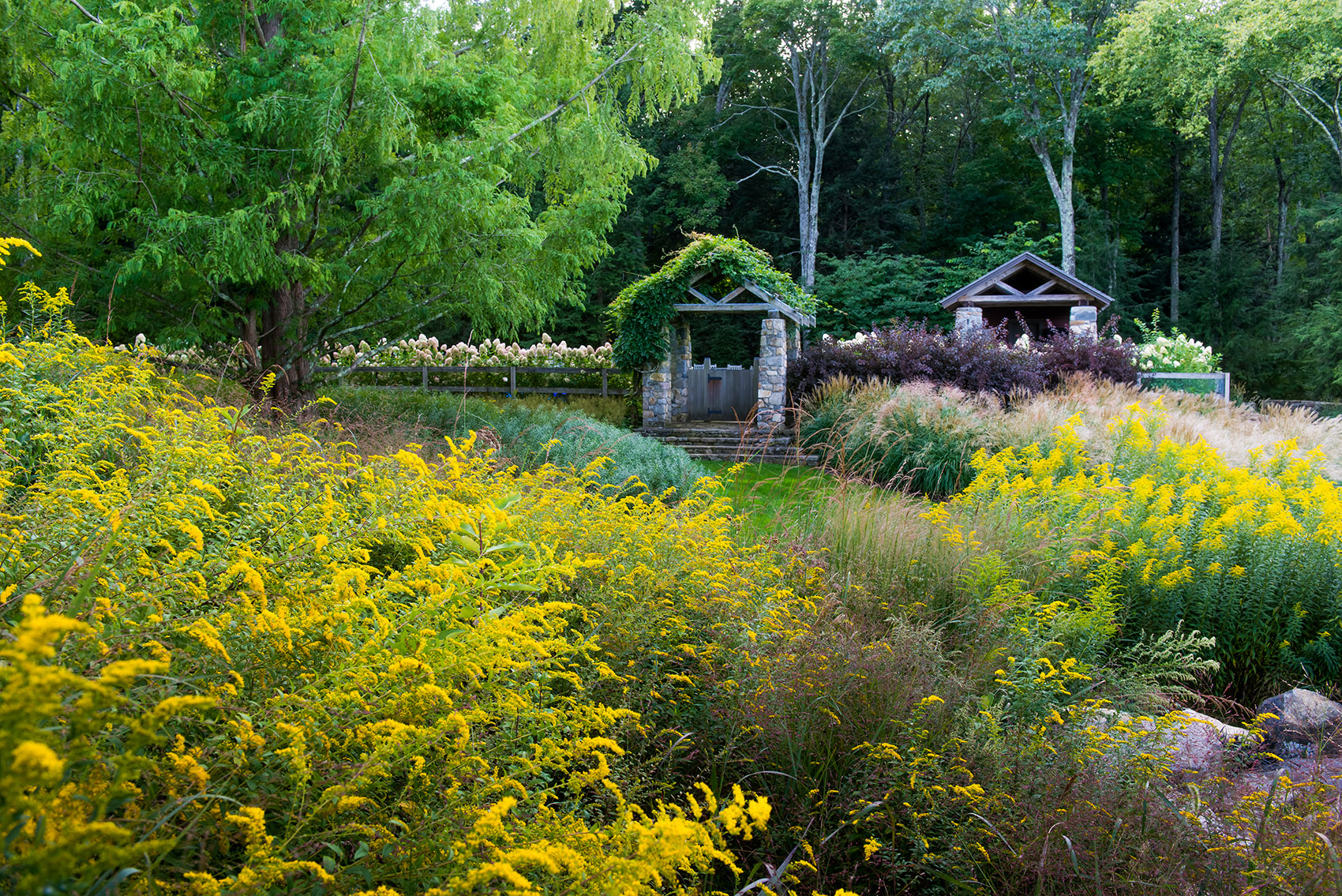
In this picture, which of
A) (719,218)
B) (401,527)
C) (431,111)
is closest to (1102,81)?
(719,218)

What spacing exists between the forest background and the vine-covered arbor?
2483 millimetres

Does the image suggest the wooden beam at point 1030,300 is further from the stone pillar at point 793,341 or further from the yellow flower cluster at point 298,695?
the yellow flower cluster at point 298,695

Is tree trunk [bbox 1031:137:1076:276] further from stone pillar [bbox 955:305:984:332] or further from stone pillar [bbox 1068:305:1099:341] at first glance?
stone pillar [bbox 955:305:984:332]

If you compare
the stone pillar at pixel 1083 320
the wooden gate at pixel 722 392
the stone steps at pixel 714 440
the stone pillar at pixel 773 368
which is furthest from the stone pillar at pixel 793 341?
the stone pillar at pixel 1083 320

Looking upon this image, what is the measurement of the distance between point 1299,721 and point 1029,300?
1537 cm

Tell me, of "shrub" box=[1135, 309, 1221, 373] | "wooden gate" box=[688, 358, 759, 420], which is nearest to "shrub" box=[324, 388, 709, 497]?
"wooden gate" box=[688, 358, 759, 420]

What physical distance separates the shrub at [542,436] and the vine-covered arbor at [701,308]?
15.3 ft

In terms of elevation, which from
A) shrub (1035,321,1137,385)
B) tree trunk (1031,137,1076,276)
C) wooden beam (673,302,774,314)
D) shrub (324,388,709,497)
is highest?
tree trunk (1031,137,1076,276)

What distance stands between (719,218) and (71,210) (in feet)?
76.5

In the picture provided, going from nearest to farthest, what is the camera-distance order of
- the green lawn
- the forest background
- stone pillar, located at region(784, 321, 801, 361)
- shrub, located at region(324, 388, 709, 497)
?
the green lawn → the forest background → shrub, located at region(324, 388, 709, 497) → stone pillar, located at region(784, 321, 801, 361)

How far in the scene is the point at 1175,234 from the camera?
94.3 ft

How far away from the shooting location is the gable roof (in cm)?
1730

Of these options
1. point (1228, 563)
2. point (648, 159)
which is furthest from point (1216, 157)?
point (1228, 563)

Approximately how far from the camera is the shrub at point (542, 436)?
6.69 meters
